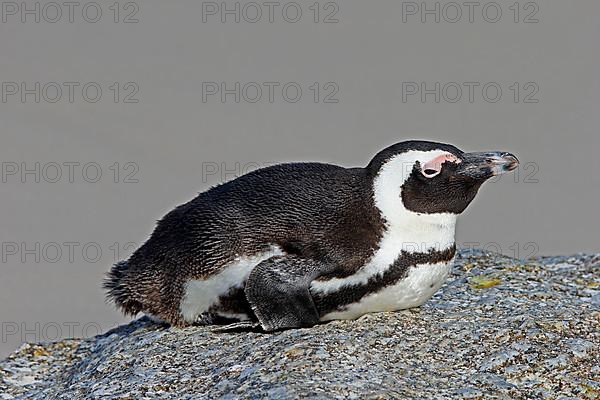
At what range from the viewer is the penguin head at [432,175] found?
6.07m

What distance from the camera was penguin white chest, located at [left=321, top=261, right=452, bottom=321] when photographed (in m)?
6.14

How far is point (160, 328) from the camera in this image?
668 centimetres

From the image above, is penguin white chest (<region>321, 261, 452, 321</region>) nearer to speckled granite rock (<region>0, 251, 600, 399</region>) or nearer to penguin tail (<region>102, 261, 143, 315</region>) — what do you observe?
speckled granite rock (<region>0, 251, 600, 399</region>)

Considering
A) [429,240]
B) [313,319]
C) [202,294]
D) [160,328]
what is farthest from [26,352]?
[429,240]

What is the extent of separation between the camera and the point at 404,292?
6.20m

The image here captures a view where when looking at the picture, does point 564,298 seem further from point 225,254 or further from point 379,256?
point 225,254

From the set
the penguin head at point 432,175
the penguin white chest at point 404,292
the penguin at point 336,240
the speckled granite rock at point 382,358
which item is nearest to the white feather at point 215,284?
the penguin at point 336,240

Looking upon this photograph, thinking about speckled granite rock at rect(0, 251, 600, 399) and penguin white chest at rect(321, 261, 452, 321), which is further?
penguin white chest at rect(321, 261, 452, 321)

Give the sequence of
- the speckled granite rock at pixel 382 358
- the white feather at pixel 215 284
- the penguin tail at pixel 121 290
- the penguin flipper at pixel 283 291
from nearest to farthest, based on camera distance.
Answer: the speckled granite rock at pixel 382 358, the penguin flipper at pixel 283 291, the white feather at pixel 215 284, the penguin tail at pixel 121 290

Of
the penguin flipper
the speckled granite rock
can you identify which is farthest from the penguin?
the speckled granite rock

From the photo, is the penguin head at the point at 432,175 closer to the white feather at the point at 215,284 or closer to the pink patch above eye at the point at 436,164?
the pink patch above eye at the point at 436,164

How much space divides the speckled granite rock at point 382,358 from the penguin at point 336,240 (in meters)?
0.15

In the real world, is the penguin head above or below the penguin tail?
above

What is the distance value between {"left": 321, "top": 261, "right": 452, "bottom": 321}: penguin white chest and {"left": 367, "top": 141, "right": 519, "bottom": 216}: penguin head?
1.00ft
